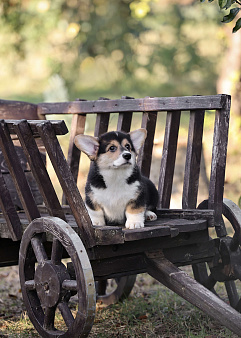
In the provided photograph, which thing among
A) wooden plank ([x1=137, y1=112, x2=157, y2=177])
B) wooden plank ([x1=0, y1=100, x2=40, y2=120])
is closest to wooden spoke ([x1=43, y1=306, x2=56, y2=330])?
wooden plank ([x1=137, y1=112, x2=157, y2=177])

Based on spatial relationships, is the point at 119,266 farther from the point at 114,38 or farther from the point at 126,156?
the point at 114,38

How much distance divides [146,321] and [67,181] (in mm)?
1582

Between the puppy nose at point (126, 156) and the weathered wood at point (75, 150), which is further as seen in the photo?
the weathered wood at point (75, 150)

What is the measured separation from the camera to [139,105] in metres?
3.87

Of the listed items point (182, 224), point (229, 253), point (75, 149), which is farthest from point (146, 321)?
point (75, 149)

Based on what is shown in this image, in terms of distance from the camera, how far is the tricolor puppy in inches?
127

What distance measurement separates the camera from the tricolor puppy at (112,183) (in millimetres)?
3223

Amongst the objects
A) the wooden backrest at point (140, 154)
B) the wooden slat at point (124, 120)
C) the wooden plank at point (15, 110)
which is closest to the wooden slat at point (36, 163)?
the wooden backrest at point (140, 154)

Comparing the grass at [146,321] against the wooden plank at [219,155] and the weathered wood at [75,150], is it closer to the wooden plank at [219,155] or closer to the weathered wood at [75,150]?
the wooden plank at [219,155]

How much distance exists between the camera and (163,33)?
33.6 ft

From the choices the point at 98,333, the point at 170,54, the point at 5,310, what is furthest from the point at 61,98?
the point at 98,333

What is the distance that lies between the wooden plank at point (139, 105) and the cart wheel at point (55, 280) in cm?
117

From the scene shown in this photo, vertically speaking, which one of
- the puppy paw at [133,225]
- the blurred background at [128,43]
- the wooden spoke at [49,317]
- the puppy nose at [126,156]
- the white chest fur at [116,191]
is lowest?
the wooden spoke at [49,317]

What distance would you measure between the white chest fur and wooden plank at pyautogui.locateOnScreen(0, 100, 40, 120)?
5.54ft
